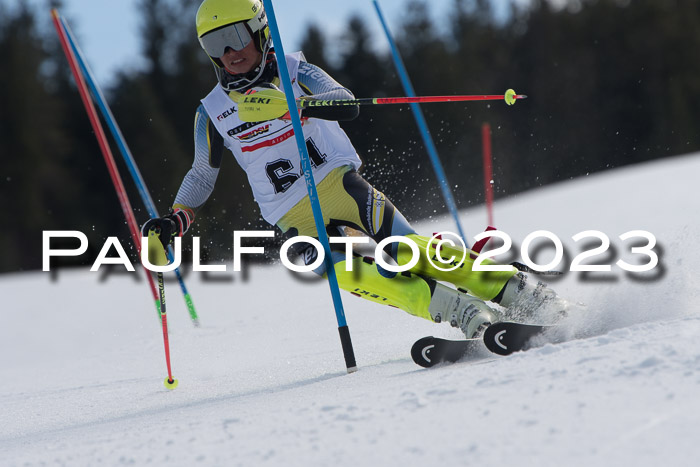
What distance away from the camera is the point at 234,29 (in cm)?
351

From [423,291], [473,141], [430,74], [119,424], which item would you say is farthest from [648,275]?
[430,74]

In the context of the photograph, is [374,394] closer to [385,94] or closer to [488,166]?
[488,166]

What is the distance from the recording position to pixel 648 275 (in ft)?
11.3

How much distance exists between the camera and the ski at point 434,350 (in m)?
3.01

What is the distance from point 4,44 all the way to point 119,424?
1100 inches

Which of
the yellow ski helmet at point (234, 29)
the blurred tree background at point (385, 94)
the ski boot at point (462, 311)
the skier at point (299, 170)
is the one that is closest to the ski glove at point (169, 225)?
the skier at point (299, 170)

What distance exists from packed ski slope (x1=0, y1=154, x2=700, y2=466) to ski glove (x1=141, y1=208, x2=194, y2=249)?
731mm

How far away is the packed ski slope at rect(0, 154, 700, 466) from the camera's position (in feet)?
6.09

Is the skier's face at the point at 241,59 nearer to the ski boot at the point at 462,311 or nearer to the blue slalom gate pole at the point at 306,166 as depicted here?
the blue slalom gate pole at the point at 306,166

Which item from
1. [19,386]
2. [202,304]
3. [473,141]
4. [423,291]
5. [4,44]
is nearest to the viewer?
[423,291]

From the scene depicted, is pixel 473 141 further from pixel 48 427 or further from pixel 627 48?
pixel 48 427

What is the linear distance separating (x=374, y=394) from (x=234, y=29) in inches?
72.7

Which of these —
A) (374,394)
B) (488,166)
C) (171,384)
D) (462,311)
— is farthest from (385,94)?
(374,394)

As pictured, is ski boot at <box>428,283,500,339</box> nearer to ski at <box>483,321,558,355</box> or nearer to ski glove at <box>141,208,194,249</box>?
ski at <box>483,321,558,355</box>
